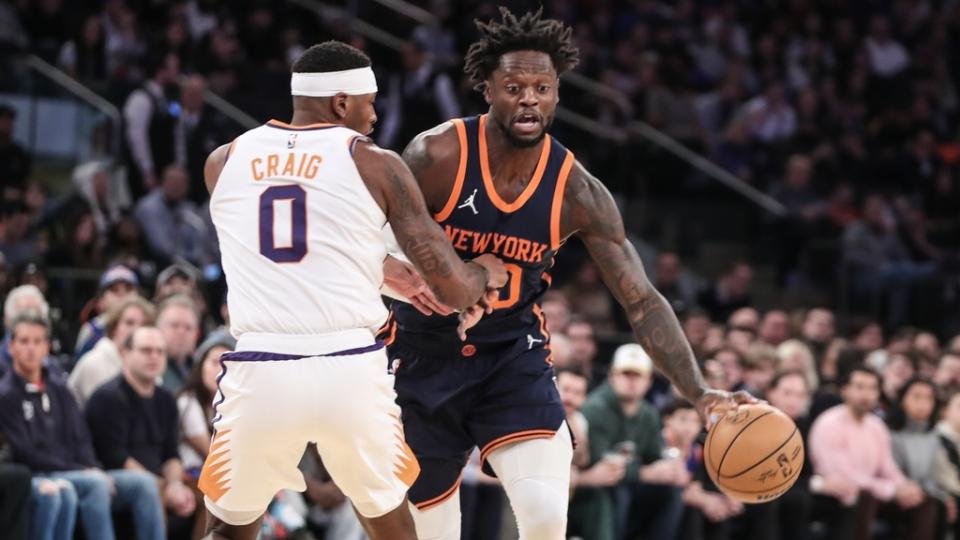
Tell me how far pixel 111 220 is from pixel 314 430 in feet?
24.2

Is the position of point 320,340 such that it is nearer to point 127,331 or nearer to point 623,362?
point 127,331

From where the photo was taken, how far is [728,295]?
1501 centimetres

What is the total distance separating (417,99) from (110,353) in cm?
615

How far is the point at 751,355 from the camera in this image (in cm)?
1170

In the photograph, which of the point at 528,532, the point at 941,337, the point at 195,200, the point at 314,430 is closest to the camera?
the point at 314,430

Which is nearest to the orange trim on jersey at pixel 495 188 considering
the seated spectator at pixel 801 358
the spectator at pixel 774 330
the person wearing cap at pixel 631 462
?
the person wearing cap at pixel 631 462

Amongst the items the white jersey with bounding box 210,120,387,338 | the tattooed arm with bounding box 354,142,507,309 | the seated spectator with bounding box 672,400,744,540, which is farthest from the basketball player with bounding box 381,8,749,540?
the seated spectator with bounding box 672,400,744,540

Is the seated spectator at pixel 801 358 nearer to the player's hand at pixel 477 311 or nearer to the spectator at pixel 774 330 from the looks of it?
the spectator at pixel 774 330

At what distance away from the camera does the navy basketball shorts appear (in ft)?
20.1

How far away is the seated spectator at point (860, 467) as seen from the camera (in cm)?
1125

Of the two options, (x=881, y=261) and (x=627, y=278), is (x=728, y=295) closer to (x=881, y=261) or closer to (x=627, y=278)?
(x=881, y=261)

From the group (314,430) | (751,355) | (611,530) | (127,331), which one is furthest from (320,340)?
(751,355)

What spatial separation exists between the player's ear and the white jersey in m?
0.18

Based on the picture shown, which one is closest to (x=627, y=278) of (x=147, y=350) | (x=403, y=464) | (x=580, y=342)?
(x=403, y=464)
